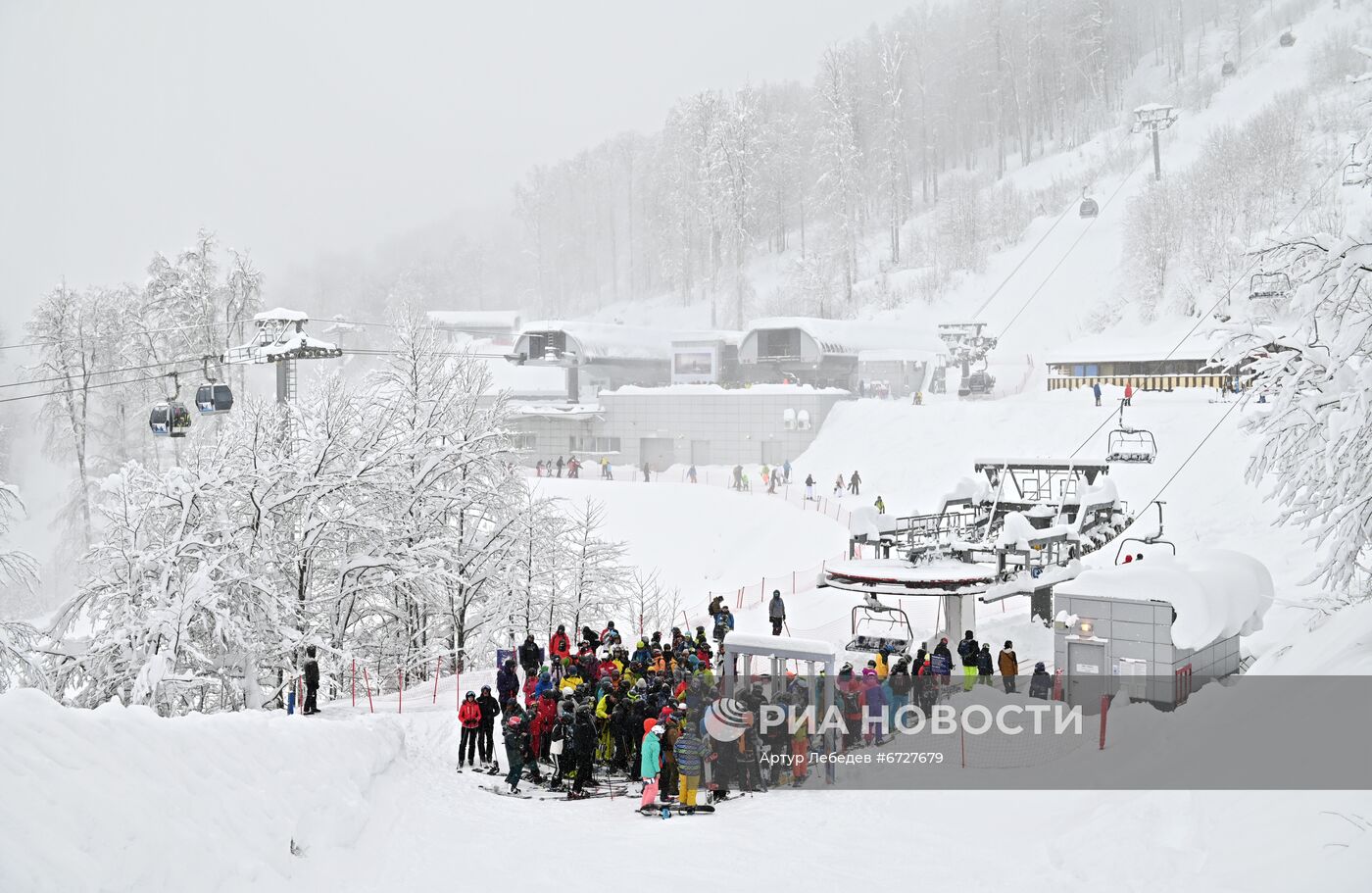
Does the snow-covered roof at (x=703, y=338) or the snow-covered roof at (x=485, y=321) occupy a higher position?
the snow-covered roof at (x=485, y=321)

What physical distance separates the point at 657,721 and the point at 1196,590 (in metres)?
8.24

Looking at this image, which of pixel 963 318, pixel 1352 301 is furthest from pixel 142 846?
pixel 963 318

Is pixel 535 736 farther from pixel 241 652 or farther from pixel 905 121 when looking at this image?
pixel 905 121

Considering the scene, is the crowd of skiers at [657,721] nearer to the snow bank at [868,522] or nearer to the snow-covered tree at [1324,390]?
the snow-covered tree at [1324,390]

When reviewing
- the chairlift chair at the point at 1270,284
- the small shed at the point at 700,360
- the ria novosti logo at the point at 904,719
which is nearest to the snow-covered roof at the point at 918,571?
the ria novosti logo at the point at 904,719

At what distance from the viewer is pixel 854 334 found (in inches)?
2373

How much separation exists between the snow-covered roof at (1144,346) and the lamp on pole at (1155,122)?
70.7 ft

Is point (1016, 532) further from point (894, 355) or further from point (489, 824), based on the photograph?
point (894, 355)

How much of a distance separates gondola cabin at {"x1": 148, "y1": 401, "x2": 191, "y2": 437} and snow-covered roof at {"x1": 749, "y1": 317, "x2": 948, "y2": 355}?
1545 inches

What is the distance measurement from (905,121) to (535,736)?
106783mm

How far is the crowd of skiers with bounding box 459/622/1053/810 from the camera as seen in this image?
11.8m

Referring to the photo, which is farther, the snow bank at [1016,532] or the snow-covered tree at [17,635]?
the snow bank at [1016,532]

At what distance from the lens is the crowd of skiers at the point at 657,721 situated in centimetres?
1175

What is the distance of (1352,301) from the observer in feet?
37.9
